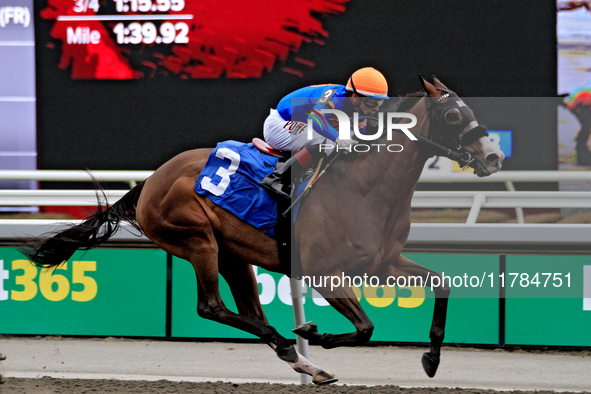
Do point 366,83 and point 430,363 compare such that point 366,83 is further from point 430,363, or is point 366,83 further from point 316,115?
point 430,363

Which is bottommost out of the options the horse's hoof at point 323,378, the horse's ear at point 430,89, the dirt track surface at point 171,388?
the dirt track surface at point 171,388

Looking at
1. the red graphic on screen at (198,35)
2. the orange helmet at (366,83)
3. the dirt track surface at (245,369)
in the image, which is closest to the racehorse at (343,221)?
the orange helmet at (366,83)

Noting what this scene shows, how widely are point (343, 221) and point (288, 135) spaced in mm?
598

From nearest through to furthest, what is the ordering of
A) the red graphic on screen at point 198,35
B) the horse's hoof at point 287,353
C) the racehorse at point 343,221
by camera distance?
the racehorse at point 343,221, the horse's hoof at point 287,353, the red graphic on screen at point 198,35

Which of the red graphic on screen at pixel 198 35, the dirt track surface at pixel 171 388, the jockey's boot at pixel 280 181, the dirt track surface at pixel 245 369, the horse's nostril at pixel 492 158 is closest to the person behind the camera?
the horse's nostril at pixel 492 158

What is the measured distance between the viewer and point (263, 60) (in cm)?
802

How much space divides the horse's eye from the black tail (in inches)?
79.8

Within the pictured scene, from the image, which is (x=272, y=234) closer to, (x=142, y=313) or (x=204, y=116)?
(x=142, y=313)

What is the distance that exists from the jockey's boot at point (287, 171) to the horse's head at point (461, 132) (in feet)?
2.04

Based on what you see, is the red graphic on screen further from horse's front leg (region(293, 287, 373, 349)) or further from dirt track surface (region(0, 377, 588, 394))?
horse's front leg (region(293, 287, 373, 349))

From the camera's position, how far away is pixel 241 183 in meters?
4.03

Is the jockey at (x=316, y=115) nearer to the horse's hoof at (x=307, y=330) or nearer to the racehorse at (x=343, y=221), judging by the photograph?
the racehorse at (x=343, y=221)

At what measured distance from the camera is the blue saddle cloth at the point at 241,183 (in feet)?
13.1

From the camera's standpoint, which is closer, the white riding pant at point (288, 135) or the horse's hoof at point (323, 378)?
the white riding pant at point (288, 135)
